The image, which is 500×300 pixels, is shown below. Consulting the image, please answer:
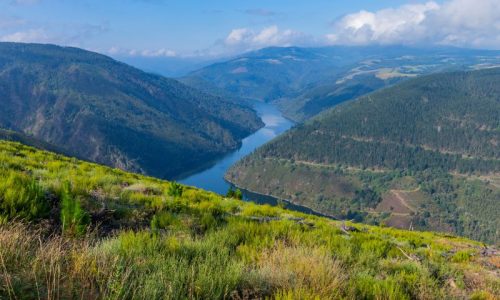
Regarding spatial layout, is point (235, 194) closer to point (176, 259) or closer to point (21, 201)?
point (21, 201)

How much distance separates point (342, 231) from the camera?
9.85 m

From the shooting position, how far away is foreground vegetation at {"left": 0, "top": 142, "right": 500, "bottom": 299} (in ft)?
12.0

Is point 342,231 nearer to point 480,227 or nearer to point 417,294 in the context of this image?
point 417,294

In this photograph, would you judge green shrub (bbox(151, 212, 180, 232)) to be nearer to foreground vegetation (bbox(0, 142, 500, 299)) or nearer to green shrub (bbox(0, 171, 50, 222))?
foreground vegetation (bbox(0, 142, 500, 299))

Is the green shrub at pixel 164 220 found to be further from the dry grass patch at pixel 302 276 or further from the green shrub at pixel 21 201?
the dry grass patch at pixel 302 276

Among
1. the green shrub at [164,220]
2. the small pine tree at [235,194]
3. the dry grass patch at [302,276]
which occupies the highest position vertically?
the dry grass patch at [302,276]

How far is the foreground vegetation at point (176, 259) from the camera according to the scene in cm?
365

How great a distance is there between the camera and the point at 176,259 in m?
4.58

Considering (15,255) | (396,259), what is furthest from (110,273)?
(396,259)

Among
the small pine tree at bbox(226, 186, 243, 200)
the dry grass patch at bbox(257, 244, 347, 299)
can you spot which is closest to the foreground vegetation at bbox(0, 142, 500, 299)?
the dry grass patch at bbox(257, 244, 347, 299)

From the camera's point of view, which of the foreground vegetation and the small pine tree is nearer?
the foreground vegetation

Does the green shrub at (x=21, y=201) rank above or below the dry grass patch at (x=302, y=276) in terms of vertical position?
above

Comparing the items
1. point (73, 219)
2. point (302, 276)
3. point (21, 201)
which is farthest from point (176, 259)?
point (21, 201)

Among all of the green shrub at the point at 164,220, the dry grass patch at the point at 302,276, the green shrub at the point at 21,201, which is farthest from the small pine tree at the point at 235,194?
the dry grass patch at the point at 302,276
